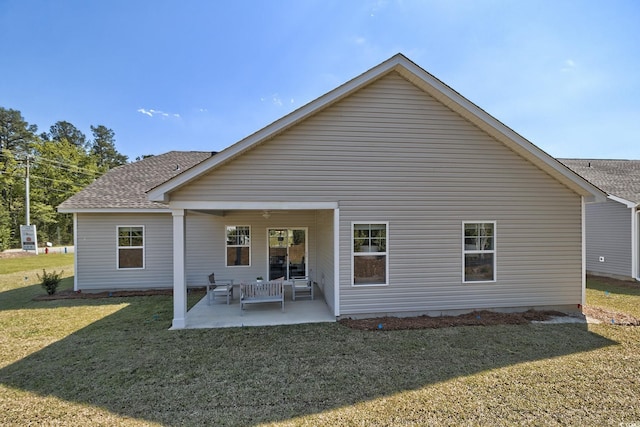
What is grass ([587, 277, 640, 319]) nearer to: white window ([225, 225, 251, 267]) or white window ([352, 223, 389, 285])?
white window ([352, 223, 389, 285])

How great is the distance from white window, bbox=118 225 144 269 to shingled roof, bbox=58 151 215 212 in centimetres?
99

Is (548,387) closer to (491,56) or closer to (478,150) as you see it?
(478,150)

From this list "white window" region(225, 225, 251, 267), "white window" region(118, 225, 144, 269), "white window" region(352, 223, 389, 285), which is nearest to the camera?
"white window" region(352, 223, 389, 285)

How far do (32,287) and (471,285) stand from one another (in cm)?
1622

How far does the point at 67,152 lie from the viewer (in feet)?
121

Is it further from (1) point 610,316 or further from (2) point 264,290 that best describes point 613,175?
(2) point 264,290

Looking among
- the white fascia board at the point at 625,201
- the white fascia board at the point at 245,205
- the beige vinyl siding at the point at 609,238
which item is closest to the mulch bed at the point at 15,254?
the white fascia board at the point at 245,205

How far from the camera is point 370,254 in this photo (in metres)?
7.01

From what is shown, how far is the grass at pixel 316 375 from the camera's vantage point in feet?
11.2

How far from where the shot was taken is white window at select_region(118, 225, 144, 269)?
1034 cm

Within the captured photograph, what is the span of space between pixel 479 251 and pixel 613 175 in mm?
14212

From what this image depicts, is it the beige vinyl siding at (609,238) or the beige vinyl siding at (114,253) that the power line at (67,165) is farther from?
the beige vinyl siding at (609,238)

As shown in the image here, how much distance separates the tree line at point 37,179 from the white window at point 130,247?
989 inches

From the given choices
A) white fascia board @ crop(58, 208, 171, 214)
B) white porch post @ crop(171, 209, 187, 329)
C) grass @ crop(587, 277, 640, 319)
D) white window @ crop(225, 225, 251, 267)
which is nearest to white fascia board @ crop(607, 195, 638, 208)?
grass @ crop(587, 277, 640, 319)
